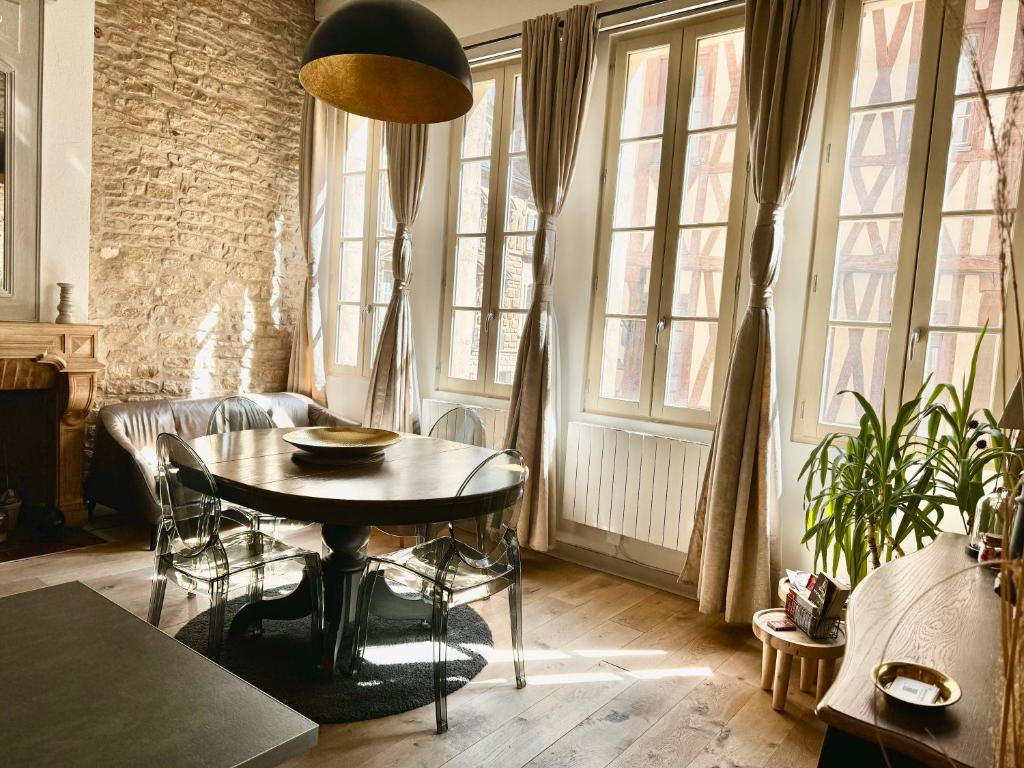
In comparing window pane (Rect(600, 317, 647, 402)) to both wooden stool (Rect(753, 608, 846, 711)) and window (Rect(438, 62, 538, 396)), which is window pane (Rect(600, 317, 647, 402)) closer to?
window (Rect(438, 62, 538, 396))

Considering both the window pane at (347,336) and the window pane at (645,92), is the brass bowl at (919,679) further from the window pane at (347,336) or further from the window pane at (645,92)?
the window pane at (347,336)

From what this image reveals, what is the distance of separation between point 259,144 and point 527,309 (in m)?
2.63

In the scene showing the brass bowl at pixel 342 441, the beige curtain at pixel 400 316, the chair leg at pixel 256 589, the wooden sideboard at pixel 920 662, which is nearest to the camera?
the wooden sideboard at pixel 920 662

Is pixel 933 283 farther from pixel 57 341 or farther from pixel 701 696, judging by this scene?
pixel 57 341

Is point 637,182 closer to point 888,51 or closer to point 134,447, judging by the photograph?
point 888,51

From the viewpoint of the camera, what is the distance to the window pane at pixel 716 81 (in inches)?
141

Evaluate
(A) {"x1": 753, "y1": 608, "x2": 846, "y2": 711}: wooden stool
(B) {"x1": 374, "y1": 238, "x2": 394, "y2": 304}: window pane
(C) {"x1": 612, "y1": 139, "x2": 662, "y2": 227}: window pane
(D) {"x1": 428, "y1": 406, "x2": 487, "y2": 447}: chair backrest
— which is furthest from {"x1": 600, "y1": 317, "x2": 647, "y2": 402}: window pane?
(B) {"x1": 374, "y1": 238, "x2": 394, "y2": 304}: window pane

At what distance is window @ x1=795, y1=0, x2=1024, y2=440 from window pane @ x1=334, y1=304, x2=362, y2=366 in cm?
346

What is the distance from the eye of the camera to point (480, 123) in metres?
4.70

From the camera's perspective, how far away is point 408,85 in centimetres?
257

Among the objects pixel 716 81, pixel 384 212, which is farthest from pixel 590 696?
pixel 384 212

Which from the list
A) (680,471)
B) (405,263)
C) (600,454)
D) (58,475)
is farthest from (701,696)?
(58,475)

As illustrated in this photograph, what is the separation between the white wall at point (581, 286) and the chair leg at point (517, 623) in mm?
1366

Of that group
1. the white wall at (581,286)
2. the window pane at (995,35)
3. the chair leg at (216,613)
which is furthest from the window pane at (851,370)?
the chair leg at (216,613)
